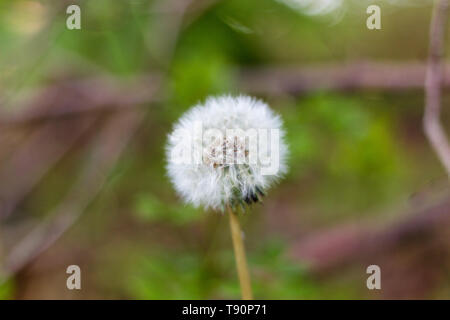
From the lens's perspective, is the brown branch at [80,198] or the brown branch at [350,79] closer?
the brown branch at [80,198]

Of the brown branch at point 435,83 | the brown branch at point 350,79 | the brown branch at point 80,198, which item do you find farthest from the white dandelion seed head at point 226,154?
the brown branch at point 350,79

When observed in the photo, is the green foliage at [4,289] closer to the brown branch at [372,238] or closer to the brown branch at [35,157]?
the brown branch at [35,157]

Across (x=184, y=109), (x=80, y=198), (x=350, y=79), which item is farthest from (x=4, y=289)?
(x=350, y=79)

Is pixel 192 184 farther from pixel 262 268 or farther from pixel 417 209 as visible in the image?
pixel 417 209

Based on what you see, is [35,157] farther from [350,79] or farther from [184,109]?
[350,79]

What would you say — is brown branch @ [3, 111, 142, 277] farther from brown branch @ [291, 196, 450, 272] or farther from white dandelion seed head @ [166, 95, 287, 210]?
white dandelion seed head @ [166, 95, 287, 210]

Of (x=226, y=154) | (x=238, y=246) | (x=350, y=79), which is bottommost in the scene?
(x=238, y=246)
